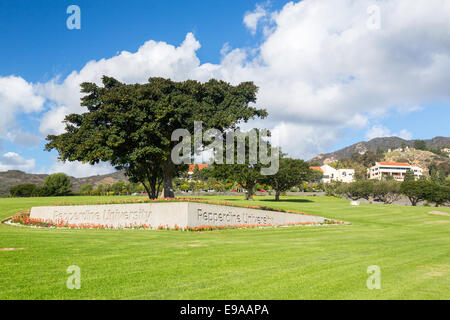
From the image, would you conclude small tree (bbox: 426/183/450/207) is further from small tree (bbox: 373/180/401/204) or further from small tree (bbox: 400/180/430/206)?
small tree (bbox: 373/180/401/204)

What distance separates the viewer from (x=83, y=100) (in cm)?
3175

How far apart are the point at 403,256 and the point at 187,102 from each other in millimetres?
21949

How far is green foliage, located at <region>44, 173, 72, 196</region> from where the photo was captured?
84562 mm

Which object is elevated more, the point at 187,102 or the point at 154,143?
the point at 187,102

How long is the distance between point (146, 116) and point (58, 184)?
70.2m

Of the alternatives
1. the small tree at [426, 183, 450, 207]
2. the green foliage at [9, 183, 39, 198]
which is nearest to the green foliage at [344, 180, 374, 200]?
the small tree at [426, 183, 450, 207]

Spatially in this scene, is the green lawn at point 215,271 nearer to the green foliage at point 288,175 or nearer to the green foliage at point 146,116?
the green foliage at point 146,116

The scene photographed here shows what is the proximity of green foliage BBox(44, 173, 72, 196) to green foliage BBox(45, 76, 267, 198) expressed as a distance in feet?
197

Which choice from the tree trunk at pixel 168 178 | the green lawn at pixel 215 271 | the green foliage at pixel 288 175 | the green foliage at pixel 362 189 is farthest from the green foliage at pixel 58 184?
the green lawn at pixel 215 271

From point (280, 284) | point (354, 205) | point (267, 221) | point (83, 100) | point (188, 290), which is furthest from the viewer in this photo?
point (354, 205)

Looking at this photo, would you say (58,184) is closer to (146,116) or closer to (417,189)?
(146,116)

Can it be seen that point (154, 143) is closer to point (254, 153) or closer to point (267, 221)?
point (267, 221)
